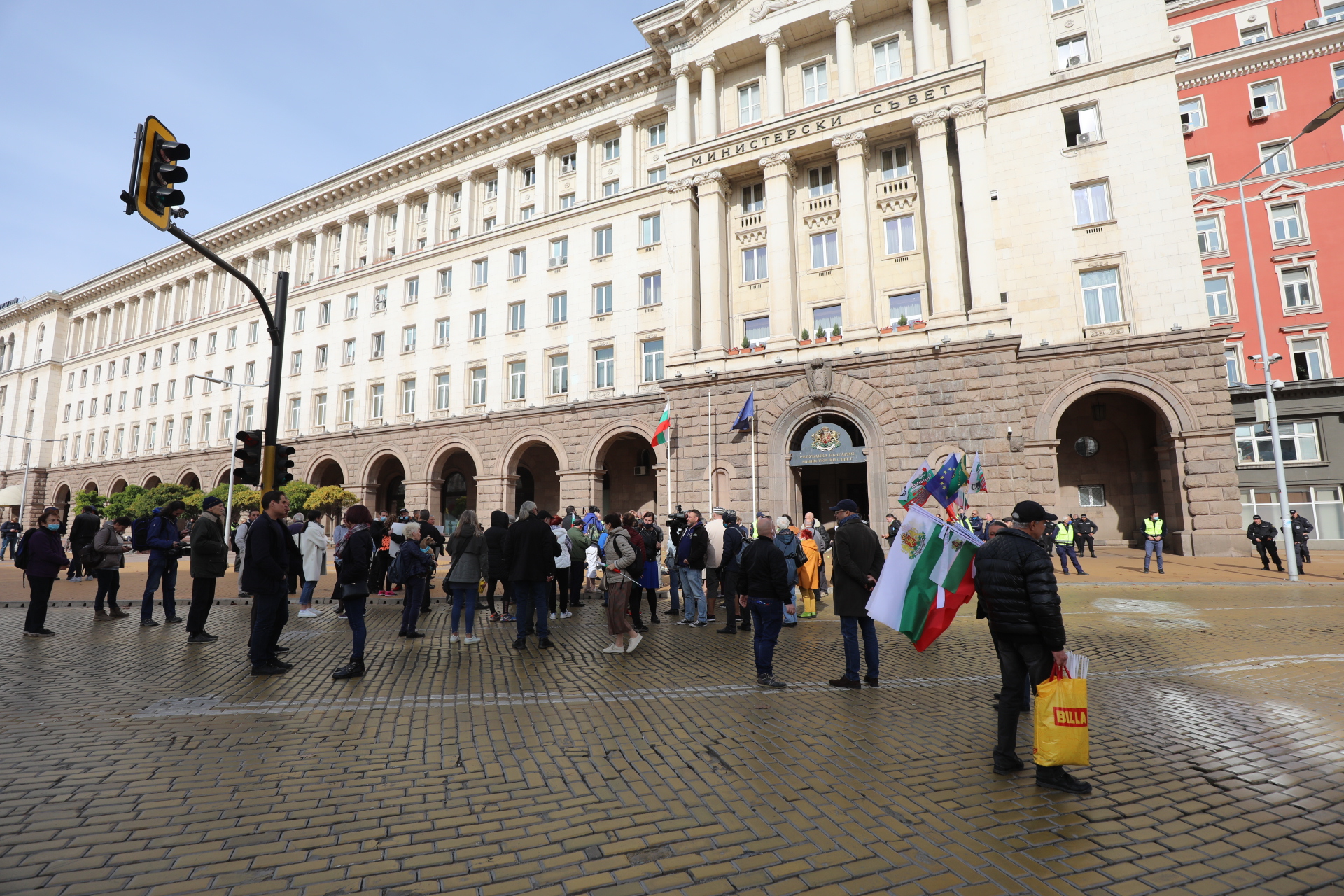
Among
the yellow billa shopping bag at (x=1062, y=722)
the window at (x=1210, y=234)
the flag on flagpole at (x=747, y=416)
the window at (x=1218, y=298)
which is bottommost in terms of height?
the yellow billa shopping bag at (x=1062, y=722)

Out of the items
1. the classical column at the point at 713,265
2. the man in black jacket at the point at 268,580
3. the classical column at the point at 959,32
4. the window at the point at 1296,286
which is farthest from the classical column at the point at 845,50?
the man in black jacket at the point at 268,580

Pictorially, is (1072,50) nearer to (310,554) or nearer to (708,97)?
(708,97)

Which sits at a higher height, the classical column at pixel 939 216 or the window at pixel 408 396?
the classical column at pixel 939 216

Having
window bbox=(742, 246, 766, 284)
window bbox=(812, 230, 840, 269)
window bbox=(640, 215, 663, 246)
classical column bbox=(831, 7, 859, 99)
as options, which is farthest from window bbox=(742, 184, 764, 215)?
classical column bbox=(831, 7, 859, 99)

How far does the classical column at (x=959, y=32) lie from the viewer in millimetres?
22969

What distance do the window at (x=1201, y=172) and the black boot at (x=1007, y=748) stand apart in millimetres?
37112

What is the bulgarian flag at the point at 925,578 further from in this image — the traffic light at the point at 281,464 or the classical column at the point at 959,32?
the classical column at the point at 959,32

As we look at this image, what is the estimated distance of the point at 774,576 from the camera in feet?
23.7

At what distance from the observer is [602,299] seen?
101 ft

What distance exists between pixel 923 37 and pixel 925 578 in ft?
81.6

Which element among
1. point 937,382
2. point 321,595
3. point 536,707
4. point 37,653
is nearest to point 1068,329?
point 937,382

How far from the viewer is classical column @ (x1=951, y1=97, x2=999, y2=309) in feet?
71.1

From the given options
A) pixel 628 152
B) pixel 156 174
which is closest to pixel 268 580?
pixel 156 174

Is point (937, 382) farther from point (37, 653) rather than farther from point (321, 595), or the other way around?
point (37, 653)
